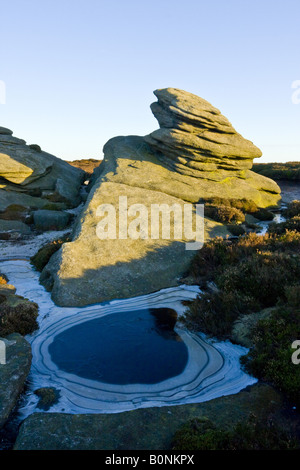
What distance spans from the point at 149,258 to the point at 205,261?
2.61 meters

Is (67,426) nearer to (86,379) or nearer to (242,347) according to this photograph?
(86,379)

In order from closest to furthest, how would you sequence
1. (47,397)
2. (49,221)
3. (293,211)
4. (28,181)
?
(47,397) < (293,211) < (49,221) < (28,181)

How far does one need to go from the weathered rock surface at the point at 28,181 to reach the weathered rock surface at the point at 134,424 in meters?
22.6

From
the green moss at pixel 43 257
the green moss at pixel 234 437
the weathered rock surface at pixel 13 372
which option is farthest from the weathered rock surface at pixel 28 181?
the green moss at pixel 234 437

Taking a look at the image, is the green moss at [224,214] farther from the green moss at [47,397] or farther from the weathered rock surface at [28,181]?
the green moss at [47,397]

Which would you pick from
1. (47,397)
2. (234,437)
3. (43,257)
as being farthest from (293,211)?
(47,397)

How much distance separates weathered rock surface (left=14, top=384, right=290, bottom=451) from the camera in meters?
6.41

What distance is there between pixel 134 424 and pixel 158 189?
17.8 m

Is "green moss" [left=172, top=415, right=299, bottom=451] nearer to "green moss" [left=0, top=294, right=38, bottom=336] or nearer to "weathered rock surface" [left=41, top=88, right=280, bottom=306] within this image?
"green moss" [left=0, top=294, right=38, bottom=336]

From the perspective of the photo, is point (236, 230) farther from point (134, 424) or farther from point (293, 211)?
point (134, 424)

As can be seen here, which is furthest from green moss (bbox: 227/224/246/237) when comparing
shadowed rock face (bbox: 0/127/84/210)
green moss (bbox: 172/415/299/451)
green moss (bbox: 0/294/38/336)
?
shadowed rock face (bbox: 0/127/84/210)

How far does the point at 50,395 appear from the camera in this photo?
311 inches

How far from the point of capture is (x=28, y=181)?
103 feet

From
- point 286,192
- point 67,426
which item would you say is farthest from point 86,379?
point 286,192
